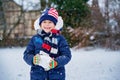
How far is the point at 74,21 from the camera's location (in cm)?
1330

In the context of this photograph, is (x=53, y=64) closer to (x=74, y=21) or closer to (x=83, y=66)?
(x=83, y=66)

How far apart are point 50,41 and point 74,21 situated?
30.2 ft

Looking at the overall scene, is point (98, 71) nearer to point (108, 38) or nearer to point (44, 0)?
point (108, 38)

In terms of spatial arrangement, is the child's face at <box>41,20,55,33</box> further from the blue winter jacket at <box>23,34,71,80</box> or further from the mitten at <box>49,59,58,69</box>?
the mitten at <box>49,59,58,69</box>

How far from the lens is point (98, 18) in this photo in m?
12.7

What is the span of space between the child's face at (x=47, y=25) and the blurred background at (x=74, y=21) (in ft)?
25.9

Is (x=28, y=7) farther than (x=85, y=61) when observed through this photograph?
Yes

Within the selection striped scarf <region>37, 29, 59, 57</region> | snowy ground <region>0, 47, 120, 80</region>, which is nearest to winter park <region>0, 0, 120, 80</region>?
snowy ground <region>0, 47, 120, 80</region>

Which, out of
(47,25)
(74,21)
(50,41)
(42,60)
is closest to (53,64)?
(42,60)

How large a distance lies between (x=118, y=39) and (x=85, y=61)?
3.00 metres

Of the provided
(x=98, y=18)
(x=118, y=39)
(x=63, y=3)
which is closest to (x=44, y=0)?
(x=63, y=3)

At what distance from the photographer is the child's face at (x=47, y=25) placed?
13.7 ft

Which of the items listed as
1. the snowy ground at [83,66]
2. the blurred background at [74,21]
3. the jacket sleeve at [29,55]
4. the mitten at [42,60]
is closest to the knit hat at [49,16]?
the jacket sleeve at [29,55]

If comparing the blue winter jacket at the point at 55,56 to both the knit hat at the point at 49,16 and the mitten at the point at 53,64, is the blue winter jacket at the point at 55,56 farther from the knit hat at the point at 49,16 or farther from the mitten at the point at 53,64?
the knit hat at the point at 49,16
